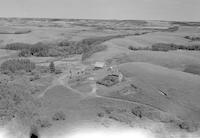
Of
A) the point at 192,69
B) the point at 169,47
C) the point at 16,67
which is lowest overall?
the point at 16,67

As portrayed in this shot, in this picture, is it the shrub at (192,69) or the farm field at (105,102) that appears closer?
the farm field at (105,102)

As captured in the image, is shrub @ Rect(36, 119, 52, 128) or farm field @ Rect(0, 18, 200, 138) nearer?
farm field @ Rect(0, 18, 200, 138)

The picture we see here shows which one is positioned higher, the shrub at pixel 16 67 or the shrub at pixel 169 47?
the shrub at pixel 169 47

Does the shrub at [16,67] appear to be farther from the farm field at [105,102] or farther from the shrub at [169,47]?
the shrub at [169,47]

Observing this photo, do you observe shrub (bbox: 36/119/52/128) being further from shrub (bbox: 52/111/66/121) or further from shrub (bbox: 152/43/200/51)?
shrub (bbox: 152/43/200/51)

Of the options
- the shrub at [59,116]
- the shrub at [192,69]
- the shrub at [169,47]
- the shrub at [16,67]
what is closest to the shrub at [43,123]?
the shrub at [59,116]

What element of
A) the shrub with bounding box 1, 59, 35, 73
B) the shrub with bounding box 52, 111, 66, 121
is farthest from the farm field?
the shrub with bounding box 1, 59, 35, 73

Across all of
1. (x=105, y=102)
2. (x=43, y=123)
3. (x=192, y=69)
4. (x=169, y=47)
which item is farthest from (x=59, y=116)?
(x=169, y=47)

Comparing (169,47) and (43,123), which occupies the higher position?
(169,47)

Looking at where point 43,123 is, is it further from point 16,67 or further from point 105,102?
point 16,67

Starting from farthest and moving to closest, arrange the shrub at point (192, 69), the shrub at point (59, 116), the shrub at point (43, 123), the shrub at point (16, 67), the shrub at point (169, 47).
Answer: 1. the shrub at point (169, 47)
2. the shrub at point (16, 67)
3. the shrub at point (192, 69)
4. the shrub at point (59, 116)
5. the shrub at point (43, 123)

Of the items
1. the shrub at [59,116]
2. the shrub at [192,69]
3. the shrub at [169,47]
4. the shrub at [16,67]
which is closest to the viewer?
the shrub at [59,116]

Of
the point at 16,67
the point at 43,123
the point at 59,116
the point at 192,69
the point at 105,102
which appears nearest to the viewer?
the point at 43,123
